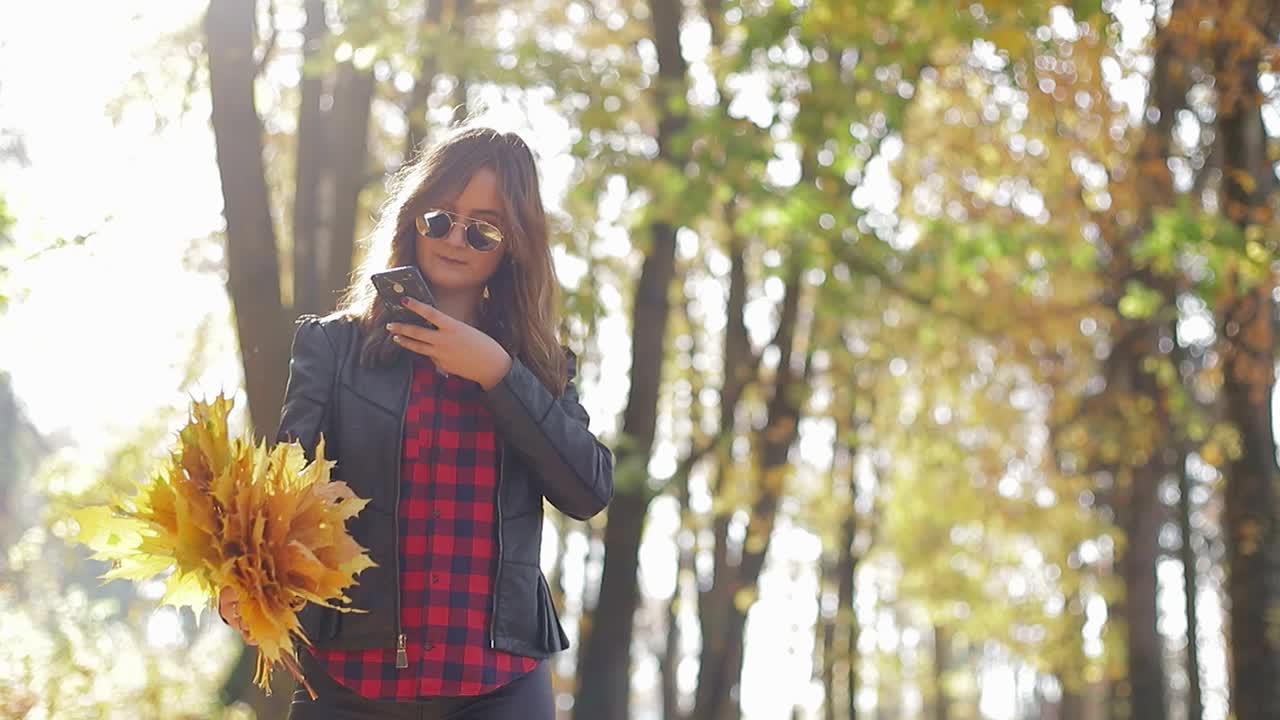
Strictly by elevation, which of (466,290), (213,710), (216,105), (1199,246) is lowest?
(213,710)

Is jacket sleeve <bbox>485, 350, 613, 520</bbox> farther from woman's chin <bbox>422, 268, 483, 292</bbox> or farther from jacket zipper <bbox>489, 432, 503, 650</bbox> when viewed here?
woman's chin <bbox>422, 268, 483, 292</bbox>

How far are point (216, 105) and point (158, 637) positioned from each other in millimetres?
5523

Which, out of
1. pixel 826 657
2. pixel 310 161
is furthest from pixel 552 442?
pixel 826 657

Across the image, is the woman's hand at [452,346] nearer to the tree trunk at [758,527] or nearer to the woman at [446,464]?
the woman at [446,464]

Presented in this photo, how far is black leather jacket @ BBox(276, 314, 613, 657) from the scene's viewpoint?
10.9 feet

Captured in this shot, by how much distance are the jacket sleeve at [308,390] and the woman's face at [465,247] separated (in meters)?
0.29

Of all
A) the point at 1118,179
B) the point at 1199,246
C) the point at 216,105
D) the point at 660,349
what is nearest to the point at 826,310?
the point at 660,349

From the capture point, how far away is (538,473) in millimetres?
3451

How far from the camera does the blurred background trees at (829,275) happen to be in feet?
28.5

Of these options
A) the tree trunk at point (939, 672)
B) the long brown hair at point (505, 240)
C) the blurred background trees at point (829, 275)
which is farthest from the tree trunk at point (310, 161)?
the tree trunk at point (939, 672)

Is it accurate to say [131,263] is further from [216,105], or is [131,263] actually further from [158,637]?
[216,105]

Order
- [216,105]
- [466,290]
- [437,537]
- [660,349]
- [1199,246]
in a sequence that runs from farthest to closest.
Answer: [660,349] → [1199,246] → [216,105] → [466,290] → [437,537]

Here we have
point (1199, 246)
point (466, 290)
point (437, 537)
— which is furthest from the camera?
point (1199, 246)

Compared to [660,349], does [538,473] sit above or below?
below
